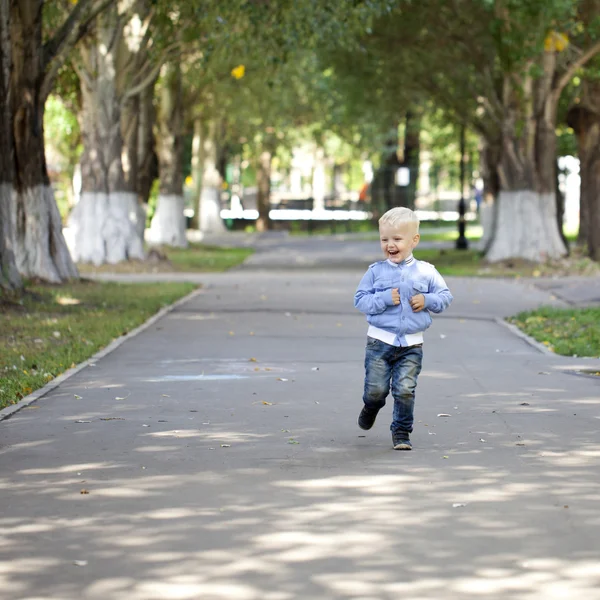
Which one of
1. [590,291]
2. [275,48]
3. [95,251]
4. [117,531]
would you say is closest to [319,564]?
[117,531]

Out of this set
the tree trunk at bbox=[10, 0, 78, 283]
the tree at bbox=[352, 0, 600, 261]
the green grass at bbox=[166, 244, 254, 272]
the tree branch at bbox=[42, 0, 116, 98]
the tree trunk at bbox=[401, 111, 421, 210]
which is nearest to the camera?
the tree trunk at bbox=[10, 0, 78, 283]

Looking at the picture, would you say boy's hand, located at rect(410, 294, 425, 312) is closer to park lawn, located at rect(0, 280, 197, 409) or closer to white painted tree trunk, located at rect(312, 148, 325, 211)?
park lawn, located at rect(0, 280, 197, 409)

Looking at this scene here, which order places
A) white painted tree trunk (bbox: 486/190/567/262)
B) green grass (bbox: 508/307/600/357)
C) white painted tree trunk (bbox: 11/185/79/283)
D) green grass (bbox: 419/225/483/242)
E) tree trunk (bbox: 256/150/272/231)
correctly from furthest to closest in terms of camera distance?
1. tree trunk (bbox: 256/150/272/231)
2. green grass (bbox: 419/225/483/242)
3. white painted tree trunk (bbox: 486/190/567/262)
4. white painted tree trunk (bbox: 11/185/79/283)
5. green grass (bbox: 508/307/600/357)

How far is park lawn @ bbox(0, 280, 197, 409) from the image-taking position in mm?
12596

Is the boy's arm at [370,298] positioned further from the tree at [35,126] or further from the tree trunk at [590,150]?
the tree trunk at [590,150]

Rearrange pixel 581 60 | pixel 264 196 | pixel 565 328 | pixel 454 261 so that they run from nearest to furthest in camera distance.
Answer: pixel 565 328, pixel 581 60, pixel 454 261, pixel 264 196

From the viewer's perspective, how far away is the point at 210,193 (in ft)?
192

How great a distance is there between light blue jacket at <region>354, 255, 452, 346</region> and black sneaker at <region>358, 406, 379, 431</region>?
568mm

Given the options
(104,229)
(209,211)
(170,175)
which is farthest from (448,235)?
(104,229)

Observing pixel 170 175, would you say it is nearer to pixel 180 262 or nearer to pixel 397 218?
pixel 180 262

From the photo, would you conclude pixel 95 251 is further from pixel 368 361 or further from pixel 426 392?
pixel 368 361

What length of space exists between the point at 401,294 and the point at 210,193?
50292 millimetres

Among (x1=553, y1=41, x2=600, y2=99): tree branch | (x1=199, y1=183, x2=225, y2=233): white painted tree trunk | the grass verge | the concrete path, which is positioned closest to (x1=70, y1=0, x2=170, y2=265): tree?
the grass verge

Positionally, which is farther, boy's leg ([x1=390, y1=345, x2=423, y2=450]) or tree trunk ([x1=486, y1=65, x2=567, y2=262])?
tree trunk ([x1=486, y1=65, x2=567, y2=262])
